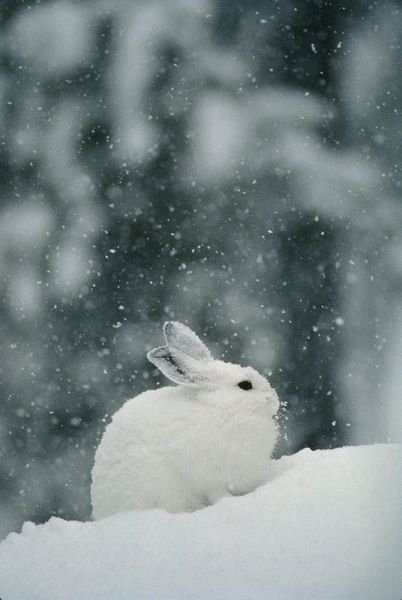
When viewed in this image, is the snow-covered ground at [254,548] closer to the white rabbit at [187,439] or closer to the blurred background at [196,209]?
the white rabbit at [187,439]

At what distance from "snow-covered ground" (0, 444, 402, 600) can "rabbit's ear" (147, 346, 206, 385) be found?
37 centimetres

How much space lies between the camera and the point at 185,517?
1.62 meters

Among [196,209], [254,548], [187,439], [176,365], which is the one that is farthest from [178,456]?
[196,209]

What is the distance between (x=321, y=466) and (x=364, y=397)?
488mm

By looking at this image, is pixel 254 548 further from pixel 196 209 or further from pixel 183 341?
pixel 196 209

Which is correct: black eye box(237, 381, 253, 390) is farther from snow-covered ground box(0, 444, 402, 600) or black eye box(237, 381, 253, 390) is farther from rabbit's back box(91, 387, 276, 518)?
snow-covered ground box(0, 444, 402, 600)

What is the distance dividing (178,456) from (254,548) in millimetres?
559

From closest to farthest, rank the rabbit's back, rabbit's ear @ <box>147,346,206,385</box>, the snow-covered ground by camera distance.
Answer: the snow-covered ground, the rabbit's back, rabbit's ear @ <box>147,346,206,385</box>

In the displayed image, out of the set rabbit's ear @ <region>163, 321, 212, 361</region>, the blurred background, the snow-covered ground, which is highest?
the blurred background

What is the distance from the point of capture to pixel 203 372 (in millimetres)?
2035

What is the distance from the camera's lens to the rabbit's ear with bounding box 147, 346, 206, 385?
78.5 inches

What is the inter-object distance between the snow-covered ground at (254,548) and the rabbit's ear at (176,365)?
37cm

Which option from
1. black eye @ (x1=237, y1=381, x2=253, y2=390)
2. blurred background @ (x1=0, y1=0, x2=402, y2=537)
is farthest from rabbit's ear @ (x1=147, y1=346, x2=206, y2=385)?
blurred background @ (x1=0, y1=0, x2=402, y2=537)

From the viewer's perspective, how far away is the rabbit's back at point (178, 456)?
72.8 inches
